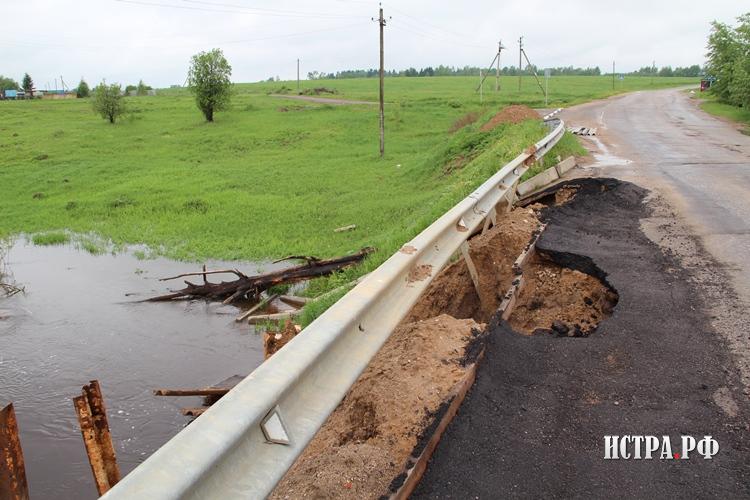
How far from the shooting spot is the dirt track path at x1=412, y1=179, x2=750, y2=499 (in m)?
2.46

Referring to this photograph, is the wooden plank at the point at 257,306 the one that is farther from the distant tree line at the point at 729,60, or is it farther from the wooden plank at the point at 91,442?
the distant tree line at the point at 729,60

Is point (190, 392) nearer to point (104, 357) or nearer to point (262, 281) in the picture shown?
point (104, 357)

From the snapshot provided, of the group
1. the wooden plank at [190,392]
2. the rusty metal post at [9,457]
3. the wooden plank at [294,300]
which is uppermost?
the rusty metal post at [9,457]

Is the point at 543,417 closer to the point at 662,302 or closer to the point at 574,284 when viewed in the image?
the point at 662,302

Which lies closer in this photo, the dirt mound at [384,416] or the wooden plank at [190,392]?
the dirt mound at [384,416]

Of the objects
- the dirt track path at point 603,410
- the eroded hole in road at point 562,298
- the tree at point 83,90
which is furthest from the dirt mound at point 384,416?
the tree at point 83,90

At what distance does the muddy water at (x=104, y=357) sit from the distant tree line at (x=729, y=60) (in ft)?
82.5

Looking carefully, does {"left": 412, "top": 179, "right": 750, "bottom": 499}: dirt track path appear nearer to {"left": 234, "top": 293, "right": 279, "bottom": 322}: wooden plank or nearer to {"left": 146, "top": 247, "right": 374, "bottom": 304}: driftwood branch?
{"left": 146, "top": 247, "right": 374, "bottom": 304}: driftwood branch

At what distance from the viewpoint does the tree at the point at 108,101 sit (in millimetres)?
47078

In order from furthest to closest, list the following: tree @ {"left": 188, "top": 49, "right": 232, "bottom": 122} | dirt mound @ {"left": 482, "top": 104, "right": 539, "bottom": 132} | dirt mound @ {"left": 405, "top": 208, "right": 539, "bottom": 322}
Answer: tree @ {"left": 188, "top": 49, "right": 232, "bottom": 122} < dirt mound @ {"left": 482, "top": 104, "right": 539, "bottom": 132} < dirt mound @ {"left": 405, "top": 208, "right": 539, "bottom": 322}

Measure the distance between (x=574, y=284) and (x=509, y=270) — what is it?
0.59 metres

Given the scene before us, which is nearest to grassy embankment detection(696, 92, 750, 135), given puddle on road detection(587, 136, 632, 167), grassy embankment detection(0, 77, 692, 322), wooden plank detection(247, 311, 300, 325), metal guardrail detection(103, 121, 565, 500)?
puddle on road detection(587, 136, 632, 167)

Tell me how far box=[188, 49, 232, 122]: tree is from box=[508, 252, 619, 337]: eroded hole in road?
44.6 metres

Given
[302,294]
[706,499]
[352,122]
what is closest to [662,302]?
[706,499]
